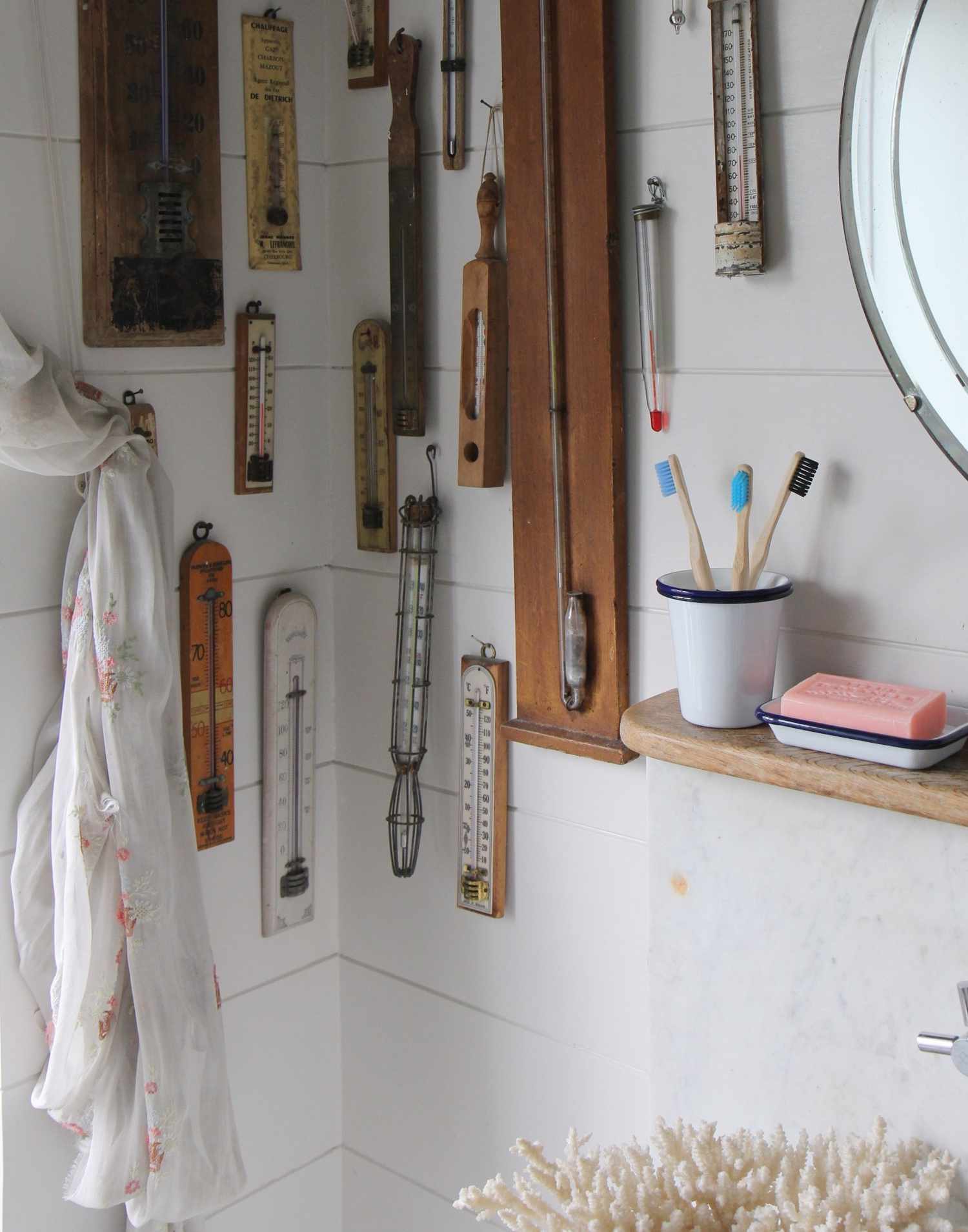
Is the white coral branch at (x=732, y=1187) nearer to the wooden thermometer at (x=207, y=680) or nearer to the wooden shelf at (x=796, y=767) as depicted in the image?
the wooden shelf at (x=796, y=767)

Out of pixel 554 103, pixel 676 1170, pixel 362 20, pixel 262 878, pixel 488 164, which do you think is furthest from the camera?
pixel 262 878

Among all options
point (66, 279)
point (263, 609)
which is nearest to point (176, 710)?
point (263, 609)

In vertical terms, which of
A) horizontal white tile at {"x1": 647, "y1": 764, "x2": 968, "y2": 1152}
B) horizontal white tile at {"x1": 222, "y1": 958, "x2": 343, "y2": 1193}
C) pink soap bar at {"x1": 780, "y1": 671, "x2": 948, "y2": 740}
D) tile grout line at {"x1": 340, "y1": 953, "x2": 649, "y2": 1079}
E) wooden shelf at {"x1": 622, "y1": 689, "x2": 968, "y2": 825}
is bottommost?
Result: horizontal white tile at {"x1": 222, "y1": 958, "x2": 343, "y2": 1193}

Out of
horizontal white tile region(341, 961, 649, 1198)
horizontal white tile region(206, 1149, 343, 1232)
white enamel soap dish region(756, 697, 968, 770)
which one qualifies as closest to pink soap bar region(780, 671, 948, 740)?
white enamel soap dish region(756, 697, 968, 770)

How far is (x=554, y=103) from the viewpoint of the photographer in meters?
1.38

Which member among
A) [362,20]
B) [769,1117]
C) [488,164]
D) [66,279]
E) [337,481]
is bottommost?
[769,1117]

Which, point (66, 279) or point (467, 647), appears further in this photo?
point (467, 647)

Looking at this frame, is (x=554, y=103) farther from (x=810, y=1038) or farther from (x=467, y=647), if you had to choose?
(x=810, y=1038)

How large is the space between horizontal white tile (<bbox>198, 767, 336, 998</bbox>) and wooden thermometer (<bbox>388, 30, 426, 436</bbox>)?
1.74 feet

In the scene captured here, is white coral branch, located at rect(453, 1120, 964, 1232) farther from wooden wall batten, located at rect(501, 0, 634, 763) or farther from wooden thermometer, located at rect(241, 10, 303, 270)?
wooden thermometer, located at rect(241, 10, 303, 270)

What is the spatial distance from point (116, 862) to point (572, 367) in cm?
72

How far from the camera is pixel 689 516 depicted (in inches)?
50.1

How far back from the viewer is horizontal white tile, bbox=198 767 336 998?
169 centimetres

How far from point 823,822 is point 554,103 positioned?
767 mm
